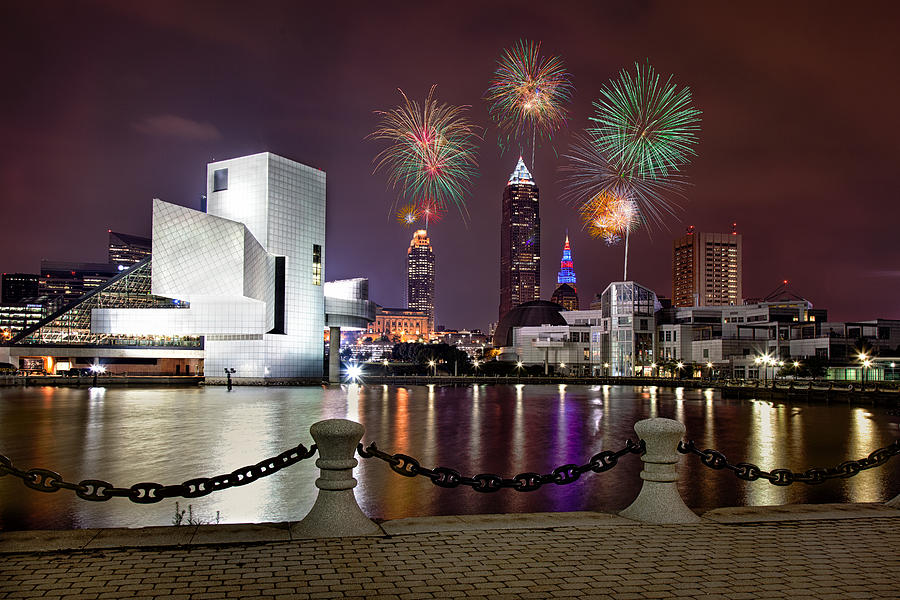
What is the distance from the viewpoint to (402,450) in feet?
90.8

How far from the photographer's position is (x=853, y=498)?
1697 centimetres

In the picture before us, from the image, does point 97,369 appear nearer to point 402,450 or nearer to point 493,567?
point 402,450

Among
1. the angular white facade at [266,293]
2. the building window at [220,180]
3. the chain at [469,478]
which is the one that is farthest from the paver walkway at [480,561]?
the building window at [220,180]

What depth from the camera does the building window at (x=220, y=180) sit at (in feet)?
304

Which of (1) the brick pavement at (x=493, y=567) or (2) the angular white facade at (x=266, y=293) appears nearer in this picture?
(1) the brick pavement at (x=493, y=567)

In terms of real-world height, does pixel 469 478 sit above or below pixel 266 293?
below

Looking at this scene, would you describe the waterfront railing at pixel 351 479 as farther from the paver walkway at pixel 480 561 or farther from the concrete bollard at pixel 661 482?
the paver walkway at pixel 480 561

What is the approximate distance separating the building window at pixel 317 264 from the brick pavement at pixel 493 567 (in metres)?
91.4

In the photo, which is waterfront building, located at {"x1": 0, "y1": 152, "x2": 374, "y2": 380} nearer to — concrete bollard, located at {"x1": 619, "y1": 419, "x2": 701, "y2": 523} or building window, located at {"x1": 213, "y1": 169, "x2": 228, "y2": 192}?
building window, located at {"x1": 213, "y1": 169, "x2": 228, "y2": 192}

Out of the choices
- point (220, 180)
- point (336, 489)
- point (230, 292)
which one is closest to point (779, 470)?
point (336, 489)

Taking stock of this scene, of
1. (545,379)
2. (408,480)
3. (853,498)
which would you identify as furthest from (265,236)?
(853,498)

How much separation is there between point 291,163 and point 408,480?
80362mm

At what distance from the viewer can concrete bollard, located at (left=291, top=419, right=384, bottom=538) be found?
8.51 metres

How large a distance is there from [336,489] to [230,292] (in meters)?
75.6
